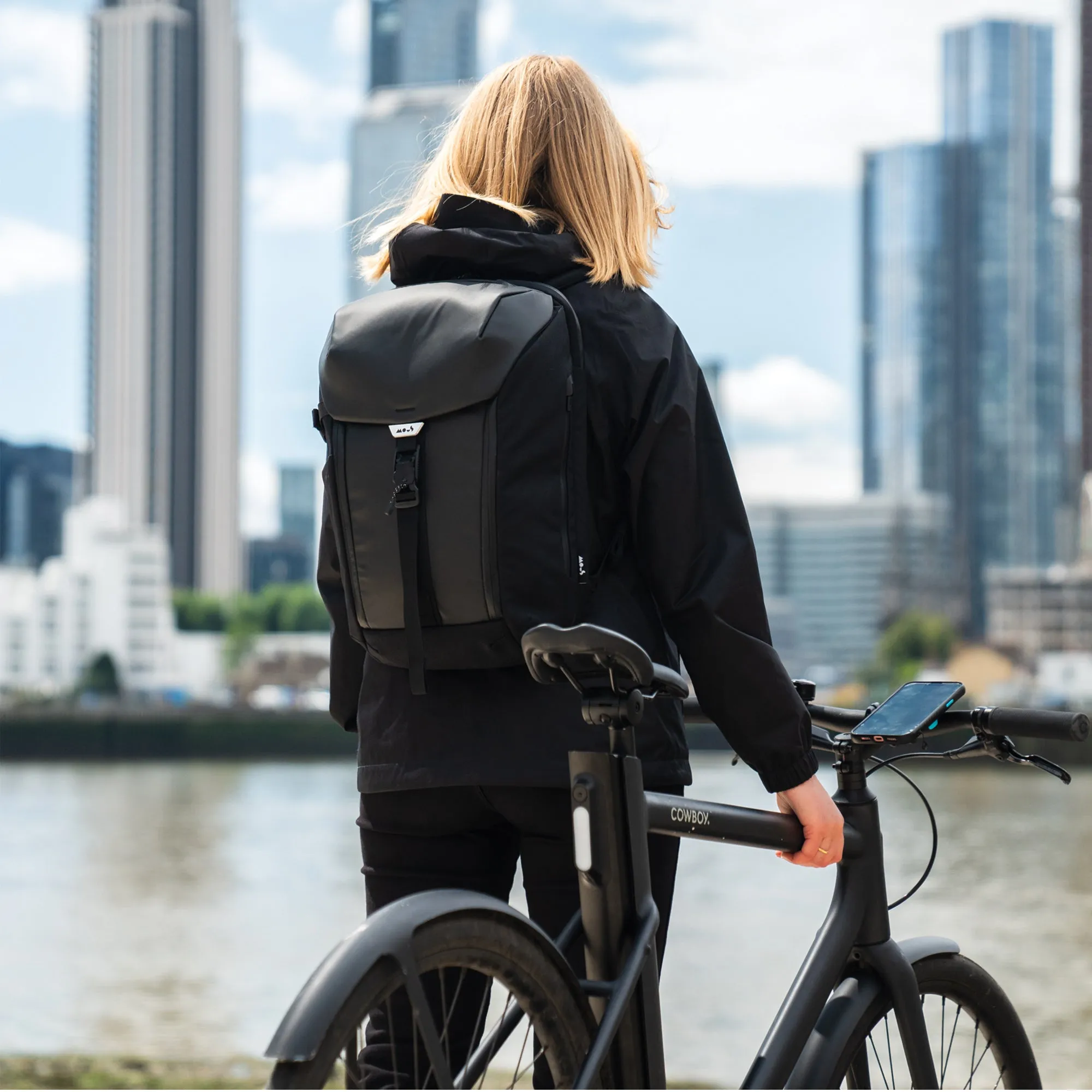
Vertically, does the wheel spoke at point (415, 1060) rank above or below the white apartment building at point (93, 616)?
above

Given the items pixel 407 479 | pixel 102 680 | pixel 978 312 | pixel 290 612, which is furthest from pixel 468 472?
pixel 978 312

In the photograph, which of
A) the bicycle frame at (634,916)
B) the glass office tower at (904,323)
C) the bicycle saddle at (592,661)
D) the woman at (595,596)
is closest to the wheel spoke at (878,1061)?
the bicycle frame at (634,916)

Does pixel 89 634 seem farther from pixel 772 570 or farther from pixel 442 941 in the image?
pixel 442 941

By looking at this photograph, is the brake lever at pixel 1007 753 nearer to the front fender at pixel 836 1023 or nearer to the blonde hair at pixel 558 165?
the front fender at pixel 836 1023

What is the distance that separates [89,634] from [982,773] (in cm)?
6029

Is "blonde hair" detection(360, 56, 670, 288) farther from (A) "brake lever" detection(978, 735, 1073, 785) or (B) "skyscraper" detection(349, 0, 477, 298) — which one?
(B) "skyscraper" detection(349, 0, 477, 298)

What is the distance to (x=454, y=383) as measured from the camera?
5.60 ft

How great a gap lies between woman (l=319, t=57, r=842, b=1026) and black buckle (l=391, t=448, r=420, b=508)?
195mm

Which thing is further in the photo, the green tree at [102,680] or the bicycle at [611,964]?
the green tree at [102,680]

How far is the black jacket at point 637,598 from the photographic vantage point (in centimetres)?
173

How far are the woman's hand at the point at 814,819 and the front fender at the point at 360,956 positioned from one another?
0.37 metres

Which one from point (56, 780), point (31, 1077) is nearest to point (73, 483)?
point (56, 780)

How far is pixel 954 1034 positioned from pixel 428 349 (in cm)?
108

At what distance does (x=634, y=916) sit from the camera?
1618 mm
